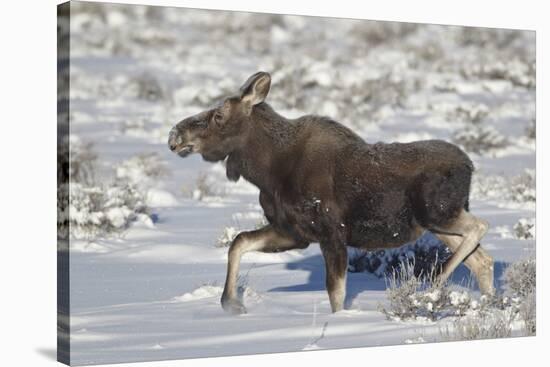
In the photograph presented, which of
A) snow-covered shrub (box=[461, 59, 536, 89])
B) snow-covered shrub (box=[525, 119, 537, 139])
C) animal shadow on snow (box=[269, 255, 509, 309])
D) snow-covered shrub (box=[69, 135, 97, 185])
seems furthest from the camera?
snow-covered shrub (box=[461, 59, 536, 89])

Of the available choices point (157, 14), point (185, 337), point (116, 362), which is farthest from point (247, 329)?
point (157, 14)

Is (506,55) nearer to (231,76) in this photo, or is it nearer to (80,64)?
(231,76)

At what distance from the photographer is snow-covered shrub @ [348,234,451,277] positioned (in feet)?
40.2

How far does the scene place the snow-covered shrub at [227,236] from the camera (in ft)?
39.8

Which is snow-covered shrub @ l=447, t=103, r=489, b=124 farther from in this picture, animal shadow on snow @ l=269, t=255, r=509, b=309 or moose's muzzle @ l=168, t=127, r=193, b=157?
moose's muzzle @ l=168, t=127, r=193, b=157

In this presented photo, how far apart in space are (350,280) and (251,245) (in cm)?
153

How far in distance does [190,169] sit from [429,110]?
298 cm

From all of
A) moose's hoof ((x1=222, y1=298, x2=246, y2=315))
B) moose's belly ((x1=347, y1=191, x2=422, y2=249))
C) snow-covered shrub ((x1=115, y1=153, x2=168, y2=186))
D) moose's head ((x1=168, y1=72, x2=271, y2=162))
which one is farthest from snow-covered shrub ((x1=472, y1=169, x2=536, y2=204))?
moose's hoof ((x1=222, y1=298, x2=246, y2=315))

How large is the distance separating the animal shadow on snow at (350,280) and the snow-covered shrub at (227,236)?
0.64m

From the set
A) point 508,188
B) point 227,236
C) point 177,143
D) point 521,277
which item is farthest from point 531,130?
point 177,143

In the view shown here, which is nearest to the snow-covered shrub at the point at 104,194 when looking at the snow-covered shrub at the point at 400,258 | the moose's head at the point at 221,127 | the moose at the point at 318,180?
the moose's head at the point at 221,127

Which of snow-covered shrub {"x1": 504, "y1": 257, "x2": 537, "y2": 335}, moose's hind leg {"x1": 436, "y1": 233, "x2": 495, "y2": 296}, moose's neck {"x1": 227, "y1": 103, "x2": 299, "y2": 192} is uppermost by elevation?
moose's neck {"x1": 227, "y1": 103, "x2": 299, "y2": 192}

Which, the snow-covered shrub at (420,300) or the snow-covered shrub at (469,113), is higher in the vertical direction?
the snow-covered shrub at (469,113)

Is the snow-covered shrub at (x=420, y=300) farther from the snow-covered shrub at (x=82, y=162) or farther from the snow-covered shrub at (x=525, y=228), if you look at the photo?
the snow-covered shrub at (x=82, y=162)
